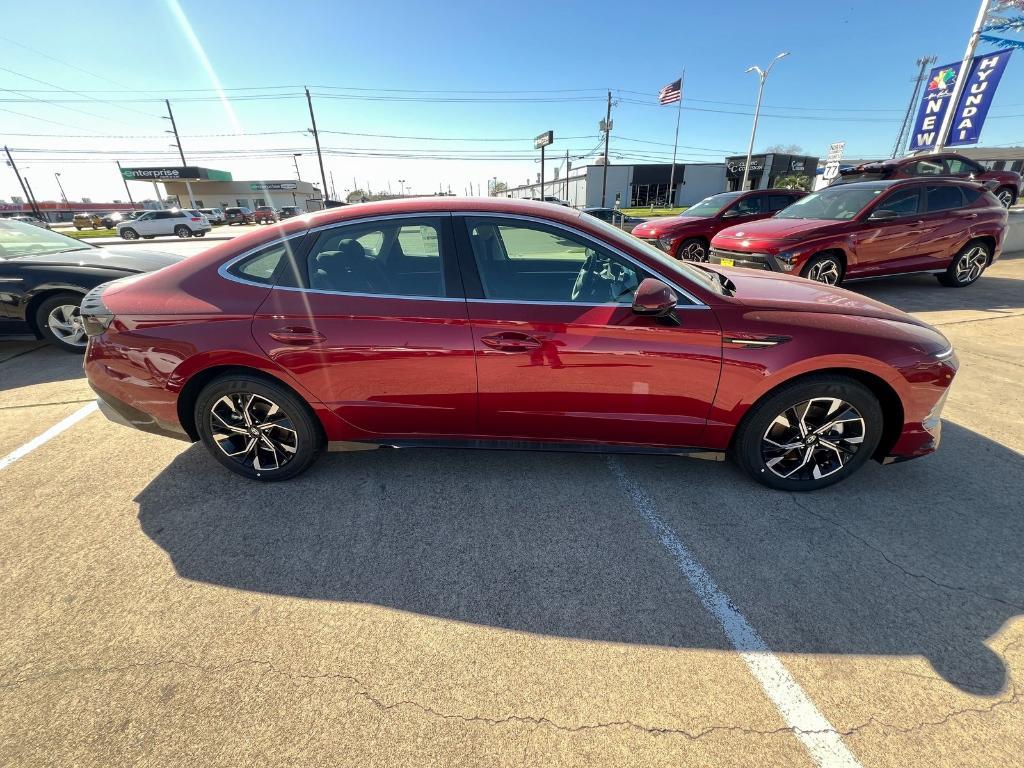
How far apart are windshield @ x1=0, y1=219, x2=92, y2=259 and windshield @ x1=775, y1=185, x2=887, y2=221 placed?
1044cm

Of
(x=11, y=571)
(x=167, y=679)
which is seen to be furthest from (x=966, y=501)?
(x=11, y=571)

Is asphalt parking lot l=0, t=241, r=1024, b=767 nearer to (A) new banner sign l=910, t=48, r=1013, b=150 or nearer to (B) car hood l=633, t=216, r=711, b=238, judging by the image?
(B) car hood l=633, t=216, r=711, b=238

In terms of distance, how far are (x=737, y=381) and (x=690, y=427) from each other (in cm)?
35

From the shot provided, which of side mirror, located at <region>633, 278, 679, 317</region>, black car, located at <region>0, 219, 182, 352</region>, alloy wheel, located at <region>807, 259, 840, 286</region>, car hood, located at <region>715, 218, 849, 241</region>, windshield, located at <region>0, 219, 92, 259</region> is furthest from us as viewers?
alloy wheel, located at <region>807, 259, 840, 286</region>

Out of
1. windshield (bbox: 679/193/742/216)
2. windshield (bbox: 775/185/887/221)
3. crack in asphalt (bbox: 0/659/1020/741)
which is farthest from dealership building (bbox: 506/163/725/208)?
crack in asphalt (bbox: 0/659/1020/741)

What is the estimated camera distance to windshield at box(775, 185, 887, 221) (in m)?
6.82

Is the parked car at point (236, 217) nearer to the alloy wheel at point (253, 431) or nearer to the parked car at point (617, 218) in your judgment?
the parked car at point (617, 218)

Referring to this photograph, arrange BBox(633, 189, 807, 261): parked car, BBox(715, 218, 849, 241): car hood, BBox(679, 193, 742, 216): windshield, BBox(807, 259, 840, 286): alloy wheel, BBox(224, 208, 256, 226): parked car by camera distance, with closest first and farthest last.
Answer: BBox(715, 218, 849, 241): car hood < BBox(807, 259, 840, 286): alloy wheel < BBox(633, 189, 807, 261): parked car < BBox(679, 193, 742, 216): windshield < BBox(224, 208, 256, 226): parked car

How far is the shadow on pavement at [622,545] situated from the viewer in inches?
75.2

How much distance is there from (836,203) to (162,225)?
36.4 meters

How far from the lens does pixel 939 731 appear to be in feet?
4.96

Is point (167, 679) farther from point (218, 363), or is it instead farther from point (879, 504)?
point (879, 504)

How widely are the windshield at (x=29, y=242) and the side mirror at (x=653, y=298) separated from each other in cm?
686

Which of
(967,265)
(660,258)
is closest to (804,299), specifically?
(660,258)
